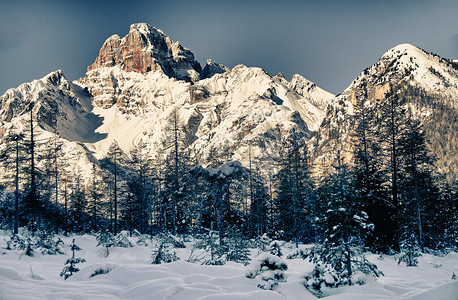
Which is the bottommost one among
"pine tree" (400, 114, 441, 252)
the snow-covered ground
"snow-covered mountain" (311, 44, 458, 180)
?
the snow-covered ground

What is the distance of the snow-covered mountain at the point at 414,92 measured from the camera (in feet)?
285

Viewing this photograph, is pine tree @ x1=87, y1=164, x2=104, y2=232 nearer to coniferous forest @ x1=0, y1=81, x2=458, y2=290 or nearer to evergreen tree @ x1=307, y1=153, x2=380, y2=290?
coniferous forest @ x1=0, y1=81, x2=458, y2=290

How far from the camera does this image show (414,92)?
96.7 meters

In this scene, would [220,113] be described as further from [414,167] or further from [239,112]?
[414,167]

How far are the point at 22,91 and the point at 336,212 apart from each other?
21449 cm

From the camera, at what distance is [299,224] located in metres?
26.1

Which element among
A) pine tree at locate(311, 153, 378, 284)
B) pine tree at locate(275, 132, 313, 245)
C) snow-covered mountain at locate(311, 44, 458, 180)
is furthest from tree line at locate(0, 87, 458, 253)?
snow-covered mountain at locate(311, 44, 458, 180)

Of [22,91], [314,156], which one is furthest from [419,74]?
[22,91]

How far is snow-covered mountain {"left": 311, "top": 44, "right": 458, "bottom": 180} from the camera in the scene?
285ft

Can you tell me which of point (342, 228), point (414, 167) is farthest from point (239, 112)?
point (342, 228)

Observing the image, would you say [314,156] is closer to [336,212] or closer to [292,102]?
[292,102]

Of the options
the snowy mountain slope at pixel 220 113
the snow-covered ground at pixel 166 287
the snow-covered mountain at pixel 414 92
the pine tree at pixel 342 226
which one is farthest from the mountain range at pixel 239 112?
the snow-covered ground at pixel 166 287

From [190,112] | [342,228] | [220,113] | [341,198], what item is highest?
[190,112]

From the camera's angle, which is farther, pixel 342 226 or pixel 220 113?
pixel 220 113
